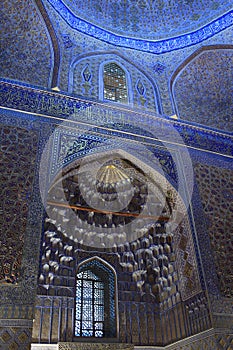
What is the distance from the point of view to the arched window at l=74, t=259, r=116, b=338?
566 centimetres

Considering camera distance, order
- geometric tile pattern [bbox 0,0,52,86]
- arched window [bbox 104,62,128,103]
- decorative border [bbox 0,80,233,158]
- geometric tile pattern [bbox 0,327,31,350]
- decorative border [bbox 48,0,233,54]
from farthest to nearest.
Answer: decorative border [bbox 48,0,233,54], arched window [bbox 104,62,128,103], geometric tile pattern [bbox 0,0,52,86], decorative border [bbox 0,80,233,158], geometric tile pattern [bbox 0,327,31,350]

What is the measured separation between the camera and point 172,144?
21.4 feet

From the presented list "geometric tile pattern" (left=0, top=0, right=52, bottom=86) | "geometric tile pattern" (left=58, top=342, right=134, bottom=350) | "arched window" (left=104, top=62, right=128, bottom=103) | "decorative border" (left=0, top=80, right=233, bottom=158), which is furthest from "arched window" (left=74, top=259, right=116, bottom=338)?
"geometric tile pattern" (left=0, top=0, right=52, bottom=86)

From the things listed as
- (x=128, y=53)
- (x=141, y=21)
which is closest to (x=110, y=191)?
(x=128, y=53)

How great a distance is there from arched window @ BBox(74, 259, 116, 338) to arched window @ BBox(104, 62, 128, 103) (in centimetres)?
328

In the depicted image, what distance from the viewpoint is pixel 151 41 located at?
329 inches

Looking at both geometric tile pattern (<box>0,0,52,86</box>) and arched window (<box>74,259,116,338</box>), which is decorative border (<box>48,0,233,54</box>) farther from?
arched window (<box>74,259,116,338</box>)

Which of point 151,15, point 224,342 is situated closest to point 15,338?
point 224,342

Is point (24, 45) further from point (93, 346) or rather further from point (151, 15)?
point (93, 346)

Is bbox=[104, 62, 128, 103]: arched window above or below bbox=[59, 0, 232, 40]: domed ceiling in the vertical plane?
below

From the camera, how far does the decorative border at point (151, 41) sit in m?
7.73

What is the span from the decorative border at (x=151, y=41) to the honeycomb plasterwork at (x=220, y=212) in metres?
3.38

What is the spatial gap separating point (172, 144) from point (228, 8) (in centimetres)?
385

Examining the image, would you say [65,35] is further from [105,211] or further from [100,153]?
[105,211]
